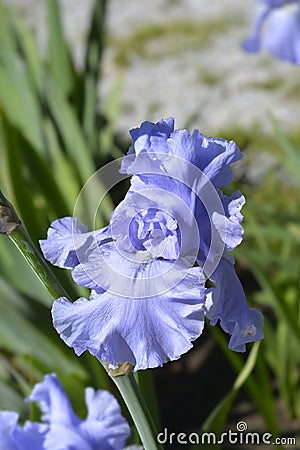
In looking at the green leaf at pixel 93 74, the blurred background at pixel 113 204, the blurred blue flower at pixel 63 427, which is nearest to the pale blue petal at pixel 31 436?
the blurred blue flower at pixel 63 427

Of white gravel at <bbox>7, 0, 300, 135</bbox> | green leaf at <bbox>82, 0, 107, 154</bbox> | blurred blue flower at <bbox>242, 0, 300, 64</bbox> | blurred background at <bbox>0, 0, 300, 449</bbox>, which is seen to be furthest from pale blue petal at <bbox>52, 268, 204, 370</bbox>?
white gravel at <bbox>7, 0, 300, 135</bbox>

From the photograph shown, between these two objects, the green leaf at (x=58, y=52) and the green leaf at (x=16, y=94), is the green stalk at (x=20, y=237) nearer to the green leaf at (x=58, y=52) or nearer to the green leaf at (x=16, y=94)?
the green leaf at (x=16, y=94)

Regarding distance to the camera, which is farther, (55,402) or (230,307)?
(55,402)

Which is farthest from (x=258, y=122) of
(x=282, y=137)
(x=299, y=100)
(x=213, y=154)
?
(x=213, y=154)

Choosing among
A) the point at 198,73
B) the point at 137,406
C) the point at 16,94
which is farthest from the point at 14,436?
the point at 198,73

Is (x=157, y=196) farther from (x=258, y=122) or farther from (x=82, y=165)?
(x=258, y=122)

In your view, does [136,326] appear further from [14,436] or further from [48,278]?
[14,436]
